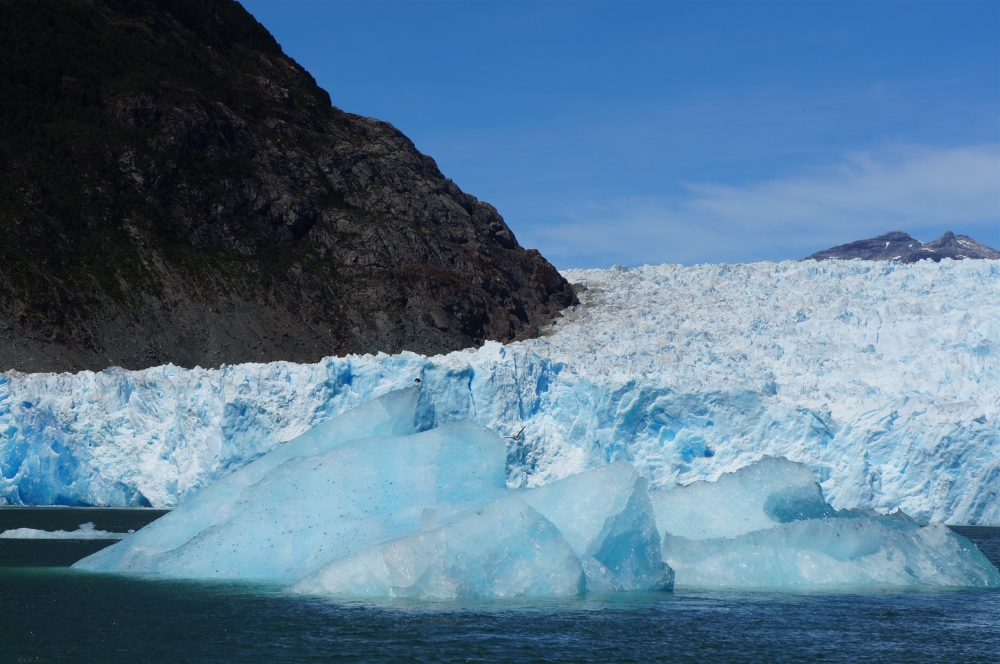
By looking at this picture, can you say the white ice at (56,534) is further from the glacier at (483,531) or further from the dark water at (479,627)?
the dark water at (479,627)

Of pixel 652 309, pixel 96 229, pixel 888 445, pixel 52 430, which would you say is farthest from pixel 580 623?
pixel 96 229

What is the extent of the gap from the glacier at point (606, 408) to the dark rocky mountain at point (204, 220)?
13389mm

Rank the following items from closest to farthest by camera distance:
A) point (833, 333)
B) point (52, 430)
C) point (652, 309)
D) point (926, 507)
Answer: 1. point (926, 507)
2. point (52, 430)
3. point (833, 333)
4. point (652, 309)

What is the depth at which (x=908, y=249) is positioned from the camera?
A: 9331 centimetres

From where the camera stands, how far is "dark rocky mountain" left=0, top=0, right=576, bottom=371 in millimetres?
50688

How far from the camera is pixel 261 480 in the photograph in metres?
17.1

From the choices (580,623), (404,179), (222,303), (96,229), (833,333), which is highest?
(404,179)

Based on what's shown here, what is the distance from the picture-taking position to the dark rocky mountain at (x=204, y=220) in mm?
50688

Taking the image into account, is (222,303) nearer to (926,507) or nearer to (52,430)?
(52,430)

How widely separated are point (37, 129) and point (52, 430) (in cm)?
3023

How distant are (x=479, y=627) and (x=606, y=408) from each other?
19.5 meters

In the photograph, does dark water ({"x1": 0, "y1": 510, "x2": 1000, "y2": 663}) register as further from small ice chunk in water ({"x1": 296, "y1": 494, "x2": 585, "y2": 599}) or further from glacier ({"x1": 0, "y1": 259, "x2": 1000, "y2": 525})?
glacier ({"x1": 0, "y1": 259, "x2": 1000, "y2": 525})

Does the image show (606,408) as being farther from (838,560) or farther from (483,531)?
(483,531)

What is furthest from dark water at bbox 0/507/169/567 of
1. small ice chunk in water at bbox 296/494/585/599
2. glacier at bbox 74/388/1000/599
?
small ice chunk in water at bbox 296/494/585/599
